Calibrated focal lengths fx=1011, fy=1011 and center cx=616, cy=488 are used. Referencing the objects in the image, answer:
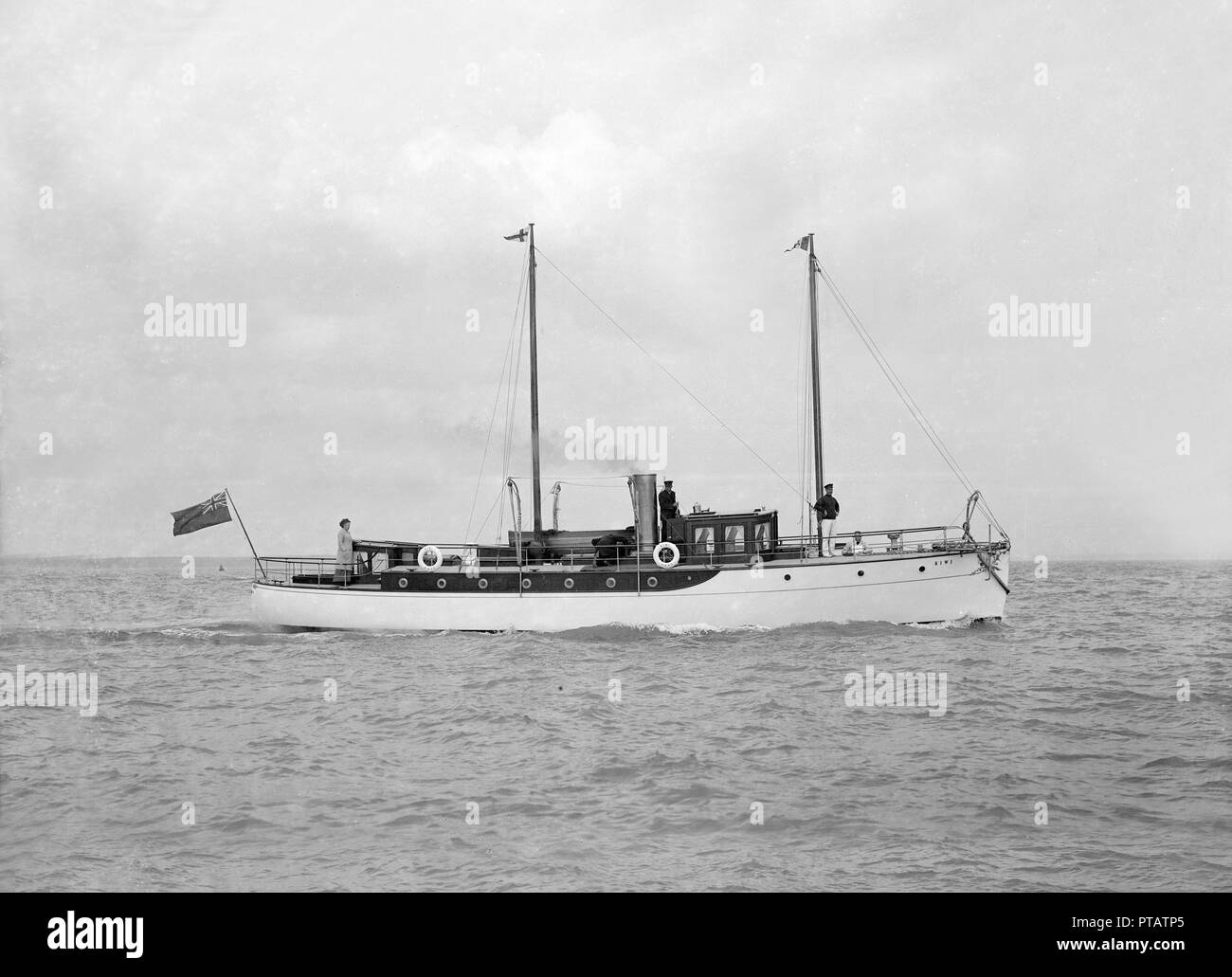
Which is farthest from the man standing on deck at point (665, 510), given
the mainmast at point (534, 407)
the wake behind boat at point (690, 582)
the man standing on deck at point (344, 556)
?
the man standing on deck at point (344, 556)

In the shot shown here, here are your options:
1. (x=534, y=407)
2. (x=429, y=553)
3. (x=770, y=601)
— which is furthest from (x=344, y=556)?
(x=770, y=601)

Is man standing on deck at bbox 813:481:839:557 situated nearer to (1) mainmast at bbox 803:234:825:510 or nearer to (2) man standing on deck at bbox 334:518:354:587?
(1) mainmast at bbox 803:234:825:510

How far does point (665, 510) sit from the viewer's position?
33906 mm

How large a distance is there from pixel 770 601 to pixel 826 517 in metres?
3.49

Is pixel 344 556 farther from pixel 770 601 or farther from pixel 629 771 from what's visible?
pixel 629 771

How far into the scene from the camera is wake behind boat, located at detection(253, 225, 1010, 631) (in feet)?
107

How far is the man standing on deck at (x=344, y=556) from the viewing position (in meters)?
36.3

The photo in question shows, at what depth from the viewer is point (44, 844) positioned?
41.6ft

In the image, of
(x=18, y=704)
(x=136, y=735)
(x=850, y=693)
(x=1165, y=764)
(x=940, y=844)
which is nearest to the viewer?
(x=940, y=844)

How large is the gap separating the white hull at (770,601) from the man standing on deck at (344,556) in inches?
102

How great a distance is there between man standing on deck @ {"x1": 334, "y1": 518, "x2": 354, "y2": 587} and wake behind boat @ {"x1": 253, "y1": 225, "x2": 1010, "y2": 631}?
21cm

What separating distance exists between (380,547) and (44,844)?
24250 mm
